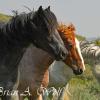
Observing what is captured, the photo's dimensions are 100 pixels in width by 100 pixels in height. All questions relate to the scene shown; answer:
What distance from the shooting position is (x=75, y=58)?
905cm

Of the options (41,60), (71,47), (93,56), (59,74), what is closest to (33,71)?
(41,60)

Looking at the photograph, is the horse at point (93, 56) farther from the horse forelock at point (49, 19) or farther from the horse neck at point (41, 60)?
the horse forelock at point (49, 19)

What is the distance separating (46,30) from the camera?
23.5 feet

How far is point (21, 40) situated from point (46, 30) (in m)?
0.42

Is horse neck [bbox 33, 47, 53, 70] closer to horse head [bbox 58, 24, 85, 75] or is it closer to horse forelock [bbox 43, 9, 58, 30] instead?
horse head [bbox 58, 24, 85, 75]

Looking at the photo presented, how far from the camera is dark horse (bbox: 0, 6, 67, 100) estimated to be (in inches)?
280

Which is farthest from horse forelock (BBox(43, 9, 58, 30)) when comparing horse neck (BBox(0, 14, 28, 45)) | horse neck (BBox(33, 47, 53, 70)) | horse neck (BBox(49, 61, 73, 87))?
horse neck (BBox(49, 61, 73, 87))

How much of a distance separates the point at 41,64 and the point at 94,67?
2660 mm

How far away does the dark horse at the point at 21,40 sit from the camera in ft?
23.4

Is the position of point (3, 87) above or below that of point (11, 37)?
below

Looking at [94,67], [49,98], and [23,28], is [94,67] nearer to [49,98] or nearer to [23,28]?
[49,98]

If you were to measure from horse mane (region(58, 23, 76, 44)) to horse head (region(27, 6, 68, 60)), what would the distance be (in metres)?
1.82

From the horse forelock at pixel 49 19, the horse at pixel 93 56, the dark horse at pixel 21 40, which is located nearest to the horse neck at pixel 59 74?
the horse at pixel 93 56

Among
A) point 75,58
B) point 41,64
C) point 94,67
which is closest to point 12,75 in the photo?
point 41,64
